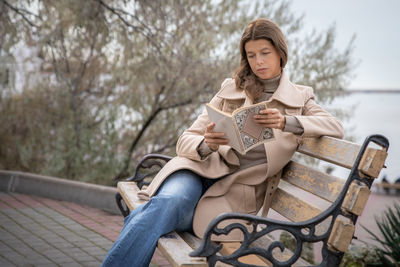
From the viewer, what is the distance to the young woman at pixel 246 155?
2881mm

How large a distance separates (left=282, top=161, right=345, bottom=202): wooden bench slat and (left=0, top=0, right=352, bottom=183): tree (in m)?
3.82

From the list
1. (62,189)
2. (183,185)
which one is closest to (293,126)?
(183,185)

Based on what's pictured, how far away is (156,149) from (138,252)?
5.33 metres

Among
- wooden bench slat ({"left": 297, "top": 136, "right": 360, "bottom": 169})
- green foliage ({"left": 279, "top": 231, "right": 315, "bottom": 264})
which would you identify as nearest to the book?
wooden bench slat ({"left": 297, "top": 136, "right": 360, "bottom": 169})

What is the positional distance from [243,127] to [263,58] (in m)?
0.59

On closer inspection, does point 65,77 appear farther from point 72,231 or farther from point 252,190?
point 252,190

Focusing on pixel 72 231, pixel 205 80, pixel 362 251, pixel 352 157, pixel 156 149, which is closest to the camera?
pixel 352 157

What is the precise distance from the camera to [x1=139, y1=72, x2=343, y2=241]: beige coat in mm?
Result: 3012

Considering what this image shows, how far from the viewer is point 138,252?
2.68 m

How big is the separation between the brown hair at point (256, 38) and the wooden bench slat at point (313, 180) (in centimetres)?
52

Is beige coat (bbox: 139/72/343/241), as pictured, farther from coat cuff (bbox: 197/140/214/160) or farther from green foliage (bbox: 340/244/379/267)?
green foliage (bbox: 340/244/379/267)

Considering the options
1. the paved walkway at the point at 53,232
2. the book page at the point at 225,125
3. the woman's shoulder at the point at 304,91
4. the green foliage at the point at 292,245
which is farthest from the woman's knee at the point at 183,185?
the green foliage at the point at 292,245

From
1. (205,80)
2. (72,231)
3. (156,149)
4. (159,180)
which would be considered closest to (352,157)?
(159,180)

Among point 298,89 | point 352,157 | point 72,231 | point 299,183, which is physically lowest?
point 72,231
